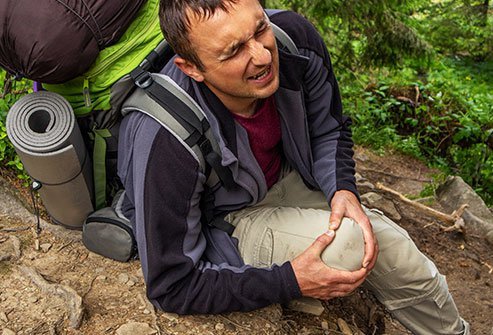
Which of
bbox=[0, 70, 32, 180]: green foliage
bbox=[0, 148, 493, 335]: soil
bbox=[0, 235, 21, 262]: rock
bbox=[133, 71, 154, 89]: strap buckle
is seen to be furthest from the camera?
bbox=[0, 70, 32, 180]: green foliage

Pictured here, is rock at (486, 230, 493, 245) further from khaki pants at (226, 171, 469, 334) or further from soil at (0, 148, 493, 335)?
khaki pants at (226, 171, 469, 334)

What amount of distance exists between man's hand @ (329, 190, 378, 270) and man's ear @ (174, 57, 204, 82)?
102 centimetres

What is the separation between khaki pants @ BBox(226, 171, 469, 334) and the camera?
9.77 feet

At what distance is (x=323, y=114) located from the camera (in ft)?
11.4

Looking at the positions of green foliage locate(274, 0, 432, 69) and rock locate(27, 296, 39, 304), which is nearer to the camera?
rock locate(27, 296, 39, 304)

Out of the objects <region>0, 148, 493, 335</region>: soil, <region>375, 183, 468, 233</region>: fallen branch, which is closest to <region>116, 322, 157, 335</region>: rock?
<region>0, 148, 493, 335</region>: soil

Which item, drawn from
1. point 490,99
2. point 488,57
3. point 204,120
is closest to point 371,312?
point 204,120

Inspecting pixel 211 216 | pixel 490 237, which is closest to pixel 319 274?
pixel 211 216

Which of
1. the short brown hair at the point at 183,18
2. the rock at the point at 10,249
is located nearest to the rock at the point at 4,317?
the rock at the point at 10,249

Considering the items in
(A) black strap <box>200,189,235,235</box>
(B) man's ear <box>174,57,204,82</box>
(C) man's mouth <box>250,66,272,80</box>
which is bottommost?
(A) black strap <box>200,189,235,235</box>

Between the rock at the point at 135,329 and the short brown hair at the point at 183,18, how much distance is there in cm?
134

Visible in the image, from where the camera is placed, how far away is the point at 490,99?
1036 centimetres

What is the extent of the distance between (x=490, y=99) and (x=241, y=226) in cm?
860

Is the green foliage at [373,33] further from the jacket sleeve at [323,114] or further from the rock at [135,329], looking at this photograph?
the rock at [135,329]
